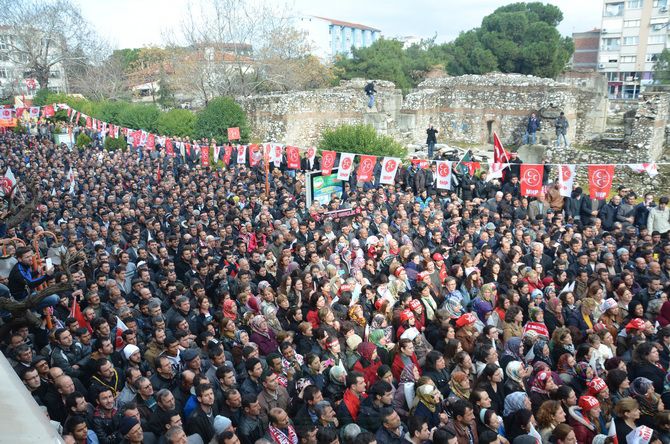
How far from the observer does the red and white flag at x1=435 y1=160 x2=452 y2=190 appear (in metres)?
13.2

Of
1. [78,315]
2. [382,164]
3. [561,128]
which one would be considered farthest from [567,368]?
[561,128]

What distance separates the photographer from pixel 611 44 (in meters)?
57.5

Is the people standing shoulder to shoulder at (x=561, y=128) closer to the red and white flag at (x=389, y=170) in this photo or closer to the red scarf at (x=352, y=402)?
the red and white flag at (x=389, y=170)

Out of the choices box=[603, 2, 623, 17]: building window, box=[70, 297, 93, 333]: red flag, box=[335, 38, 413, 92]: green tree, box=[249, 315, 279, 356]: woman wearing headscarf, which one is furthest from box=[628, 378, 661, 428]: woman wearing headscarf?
box=[603, 2, 623, 17]: building window

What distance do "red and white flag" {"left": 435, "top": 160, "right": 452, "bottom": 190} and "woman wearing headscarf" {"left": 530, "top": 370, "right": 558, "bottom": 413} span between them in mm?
8627

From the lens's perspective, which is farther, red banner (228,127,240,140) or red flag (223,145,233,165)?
red banner (228,127,240,140)

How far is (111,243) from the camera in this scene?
10.4m

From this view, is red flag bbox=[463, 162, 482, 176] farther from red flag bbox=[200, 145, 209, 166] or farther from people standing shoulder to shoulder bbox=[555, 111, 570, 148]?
red flag bbox=[200, 145, 209, 166]

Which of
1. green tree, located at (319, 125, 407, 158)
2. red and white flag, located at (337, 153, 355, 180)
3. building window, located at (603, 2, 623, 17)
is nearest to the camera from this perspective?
red and white flag, located at (337, 153, 355, 180)

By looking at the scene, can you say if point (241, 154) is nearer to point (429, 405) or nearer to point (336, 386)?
point (336, 386)

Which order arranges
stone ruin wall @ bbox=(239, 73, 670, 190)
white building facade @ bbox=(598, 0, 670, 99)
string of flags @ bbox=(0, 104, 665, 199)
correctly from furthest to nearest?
white building facade @ bbox=(598, 0, 670, 99) < stone ruin wall @ bbox=(239, 73, 670, 190) < string of flags @ bbox=(0, 104, 665, 199)

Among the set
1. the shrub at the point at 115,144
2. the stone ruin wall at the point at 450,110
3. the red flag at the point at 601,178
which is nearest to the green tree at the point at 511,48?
the stone ruin wall at the point at 450,110

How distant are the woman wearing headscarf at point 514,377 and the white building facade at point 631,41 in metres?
56.4

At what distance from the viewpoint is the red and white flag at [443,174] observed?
521 inches
